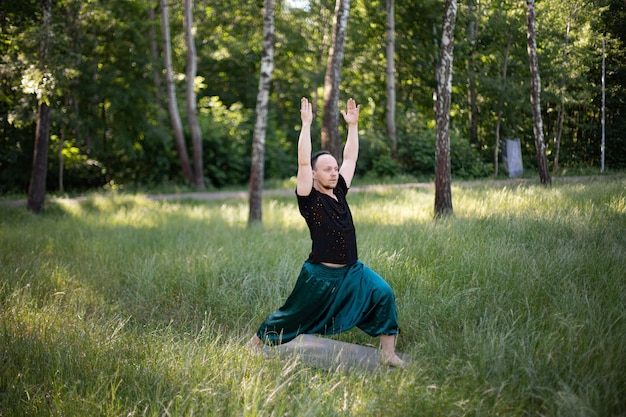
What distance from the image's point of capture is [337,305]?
4.43 m

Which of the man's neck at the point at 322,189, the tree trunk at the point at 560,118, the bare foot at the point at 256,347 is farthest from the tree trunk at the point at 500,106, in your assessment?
the bare foot at the point at 256,347

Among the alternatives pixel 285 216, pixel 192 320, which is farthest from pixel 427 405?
pixel 285 216

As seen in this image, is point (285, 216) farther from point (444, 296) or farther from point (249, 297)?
point (444, 296)

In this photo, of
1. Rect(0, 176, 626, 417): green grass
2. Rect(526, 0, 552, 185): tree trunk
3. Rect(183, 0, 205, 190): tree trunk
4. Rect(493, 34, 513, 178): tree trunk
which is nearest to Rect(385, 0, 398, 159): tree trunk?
Rect(183, 0, 205, 190): tree trunk

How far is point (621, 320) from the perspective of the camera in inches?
175

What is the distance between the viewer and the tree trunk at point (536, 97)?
25.9 feet

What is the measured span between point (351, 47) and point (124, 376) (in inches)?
831

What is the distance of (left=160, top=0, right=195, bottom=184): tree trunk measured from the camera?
18.8 m

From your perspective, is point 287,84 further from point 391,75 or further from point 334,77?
point 334,77

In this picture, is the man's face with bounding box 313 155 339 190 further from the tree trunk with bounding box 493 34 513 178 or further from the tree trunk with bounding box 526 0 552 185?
the tree trunk with bounding box 493 34 513 178

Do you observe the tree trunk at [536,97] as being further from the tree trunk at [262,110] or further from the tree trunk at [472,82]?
Answer: the tree trunk at [262,110]

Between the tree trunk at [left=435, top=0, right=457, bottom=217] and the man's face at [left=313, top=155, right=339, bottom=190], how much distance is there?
5.08 meters

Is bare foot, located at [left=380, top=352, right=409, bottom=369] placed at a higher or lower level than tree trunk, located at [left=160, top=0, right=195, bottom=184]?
lower

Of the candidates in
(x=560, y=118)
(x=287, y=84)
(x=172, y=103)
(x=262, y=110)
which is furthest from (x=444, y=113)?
(x=287, y=84)
